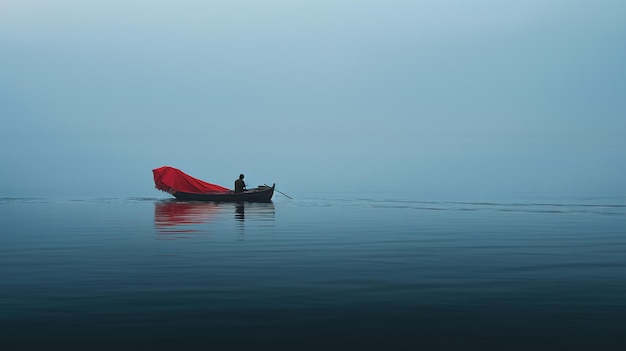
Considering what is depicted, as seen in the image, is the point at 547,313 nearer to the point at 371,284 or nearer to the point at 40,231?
the point at 371,284

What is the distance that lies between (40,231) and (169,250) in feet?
43.2

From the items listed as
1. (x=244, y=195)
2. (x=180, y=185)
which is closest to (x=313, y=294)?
(x=244, y=195)

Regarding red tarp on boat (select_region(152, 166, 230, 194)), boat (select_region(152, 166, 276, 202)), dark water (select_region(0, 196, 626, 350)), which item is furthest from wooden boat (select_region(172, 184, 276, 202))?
dark water (select_region(0, 196, 626, 350))

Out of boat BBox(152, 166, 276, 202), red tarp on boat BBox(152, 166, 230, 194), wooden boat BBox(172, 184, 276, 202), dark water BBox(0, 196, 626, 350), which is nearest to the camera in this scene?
dark water BBox(0, 196, 626, 350)

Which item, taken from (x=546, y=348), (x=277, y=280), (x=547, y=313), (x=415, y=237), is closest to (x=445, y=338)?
(x=546, y=348)

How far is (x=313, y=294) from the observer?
14.0 meters

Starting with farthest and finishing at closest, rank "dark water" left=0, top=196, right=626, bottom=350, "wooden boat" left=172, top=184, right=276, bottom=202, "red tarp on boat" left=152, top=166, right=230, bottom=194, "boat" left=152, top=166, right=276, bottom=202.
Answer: "red tarp on boat" left=152, top=166, right=230, bottom=194 < "boat" left=152, top=166, right=276, bottom=202 < "wooden boat" left=172, top=184, right=276, bottom=202 < "dark water" left=0, top=196, right=626, bottom=350

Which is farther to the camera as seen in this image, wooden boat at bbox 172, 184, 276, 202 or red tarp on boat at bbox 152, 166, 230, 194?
red tarp on boat at bbox 152, 166, 230, 194

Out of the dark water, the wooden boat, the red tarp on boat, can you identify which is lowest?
the dark water

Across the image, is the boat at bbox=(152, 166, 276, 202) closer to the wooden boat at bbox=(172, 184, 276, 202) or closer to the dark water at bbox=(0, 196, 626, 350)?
the wooden boat at bbox=(172, 184, 276, 202)

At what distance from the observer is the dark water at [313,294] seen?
33.8ft

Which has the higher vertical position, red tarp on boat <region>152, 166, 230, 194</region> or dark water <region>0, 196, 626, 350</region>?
red tarp on boat <region>152, 166, 230, 194</region>

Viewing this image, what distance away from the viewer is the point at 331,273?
56.4 ft

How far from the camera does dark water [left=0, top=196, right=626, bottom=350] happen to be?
10.3 m
